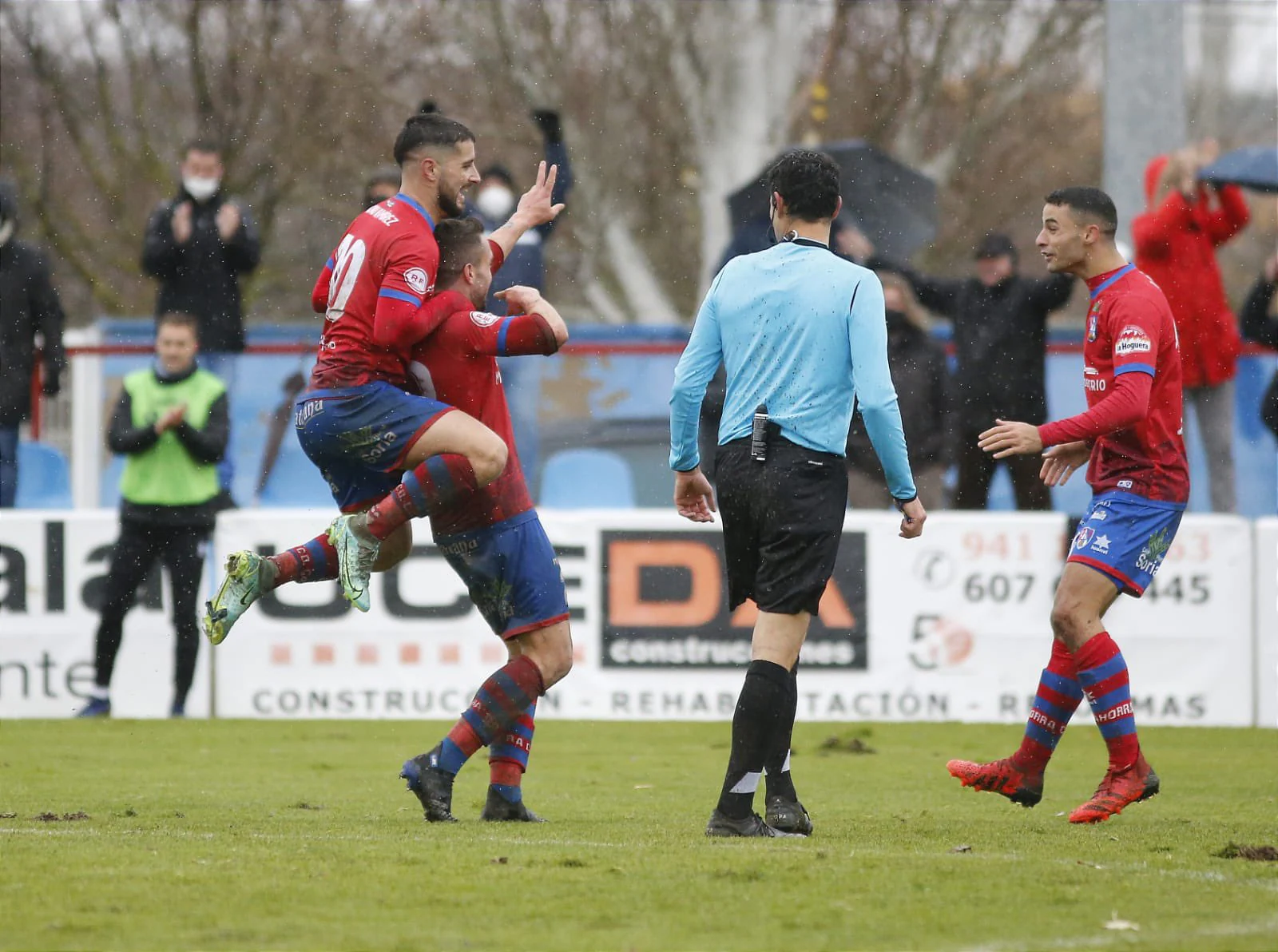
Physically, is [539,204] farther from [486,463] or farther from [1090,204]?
[1090,204]

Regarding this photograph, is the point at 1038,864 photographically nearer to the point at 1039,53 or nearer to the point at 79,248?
the point at 1039,53

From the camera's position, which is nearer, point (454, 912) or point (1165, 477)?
point (454, 912)

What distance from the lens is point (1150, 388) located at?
6625 mm

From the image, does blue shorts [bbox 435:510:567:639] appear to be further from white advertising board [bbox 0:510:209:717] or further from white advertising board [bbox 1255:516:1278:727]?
white advertising board [bbox 1255:516:1278:727]

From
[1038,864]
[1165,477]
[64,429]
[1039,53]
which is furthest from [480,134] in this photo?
[1038,864]

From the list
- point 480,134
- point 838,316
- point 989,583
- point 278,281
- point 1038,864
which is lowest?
point 1038,864

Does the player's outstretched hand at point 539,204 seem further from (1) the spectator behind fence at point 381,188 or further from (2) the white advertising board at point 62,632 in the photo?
(2) the white advertising board at point 62,632

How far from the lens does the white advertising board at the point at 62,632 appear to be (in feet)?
36.8

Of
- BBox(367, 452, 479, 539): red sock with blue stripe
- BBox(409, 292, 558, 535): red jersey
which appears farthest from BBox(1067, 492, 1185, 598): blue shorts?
BBox(367, 452, 479, 539): red sock with blue stripe

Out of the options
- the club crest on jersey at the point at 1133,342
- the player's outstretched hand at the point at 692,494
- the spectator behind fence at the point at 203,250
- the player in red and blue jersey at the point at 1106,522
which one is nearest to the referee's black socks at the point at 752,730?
the player's outstretched hand at the point at 692,494

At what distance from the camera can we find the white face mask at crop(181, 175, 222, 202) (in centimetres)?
1176

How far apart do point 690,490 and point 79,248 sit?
18923 mm

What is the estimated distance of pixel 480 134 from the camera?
899 inches

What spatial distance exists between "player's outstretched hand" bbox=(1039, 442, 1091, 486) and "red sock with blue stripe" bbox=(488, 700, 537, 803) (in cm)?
220
